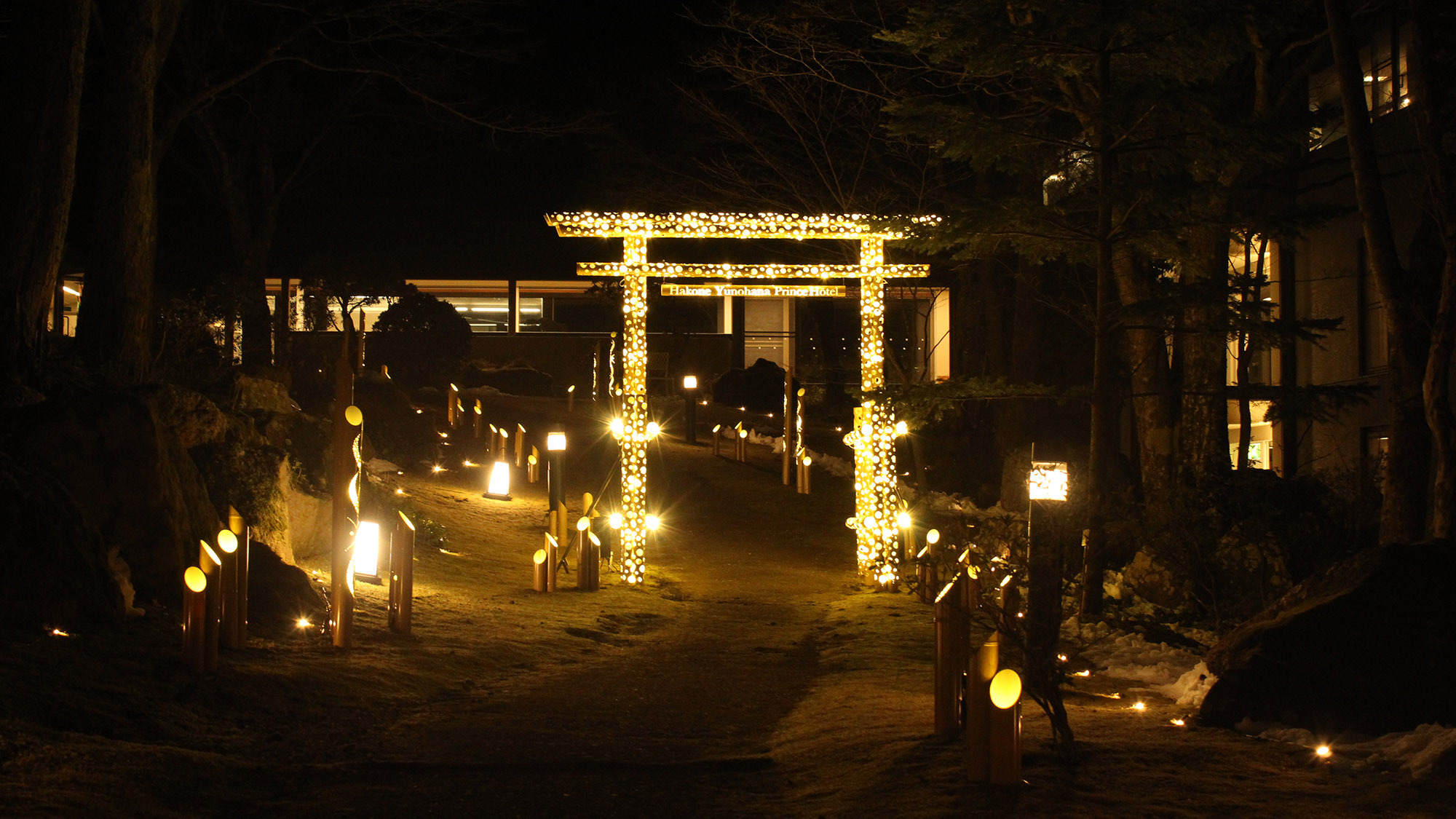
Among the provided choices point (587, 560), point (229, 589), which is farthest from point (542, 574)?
point (229, 589)

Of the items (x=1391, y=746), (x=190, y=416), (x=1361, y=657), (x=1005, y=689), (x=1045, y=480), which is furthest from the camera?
(x=190, y=416)

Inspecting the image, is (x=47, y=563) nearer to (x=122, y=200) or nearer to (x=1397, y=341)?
(x=122, y=200)

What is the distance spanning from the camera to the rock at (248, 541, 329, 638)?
31.7 ft

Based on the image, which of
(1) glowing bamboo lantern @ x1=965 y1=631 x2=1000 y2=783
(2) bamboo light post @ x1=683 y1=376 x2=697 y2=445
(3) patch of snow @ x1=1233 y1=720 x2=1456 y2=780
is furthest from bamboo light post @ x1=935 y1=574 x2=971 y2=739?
(2) bamboo light post @ x1=683 y1=376 x2=697 y2=445

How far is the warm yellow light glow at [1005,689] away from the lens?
5613 millimetres

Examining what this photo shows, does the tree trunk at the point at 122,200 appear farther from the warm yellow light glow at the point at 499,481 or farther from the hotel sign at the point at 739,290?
the hotel sign at the point at 739,290

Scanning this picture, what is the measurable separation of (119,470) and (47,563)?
151 centimetres

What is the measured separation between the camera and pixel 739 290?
1659cm

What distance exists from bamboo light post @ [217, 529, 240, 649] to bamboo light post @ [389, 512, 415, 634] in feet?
5.27

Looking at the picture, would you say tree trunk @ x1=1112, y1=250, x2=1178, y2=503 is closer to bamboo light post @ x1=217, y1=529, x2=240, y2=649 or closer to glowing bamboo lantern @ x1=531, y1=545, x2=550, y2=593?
glowing bamboo lantern @ x1=531, y1=545, x2=550, y2=593

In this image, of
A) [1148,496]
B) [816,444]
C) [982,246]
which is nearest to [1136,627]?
[1148,496]

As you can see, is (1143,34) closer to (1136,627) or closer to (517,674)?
(1136,627)

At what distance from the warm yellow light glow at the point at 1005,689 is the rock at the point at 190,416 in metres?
9.04

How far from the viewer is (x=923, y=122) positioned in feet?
37.8
